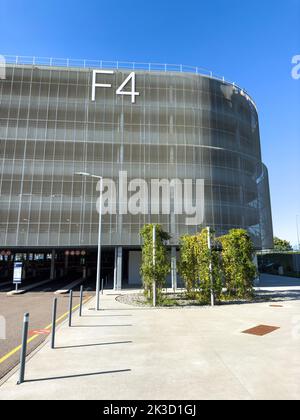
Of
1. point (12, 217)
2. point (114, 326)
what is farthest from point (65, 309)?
point (12, 217)

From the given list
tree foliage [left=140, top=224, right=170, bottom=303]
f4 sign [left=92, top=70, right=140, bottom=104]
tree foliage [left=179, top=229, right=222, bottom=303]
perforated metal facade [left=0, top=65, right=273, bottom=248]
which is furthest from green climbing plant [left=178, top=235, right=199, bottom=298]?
f4 sign [left=92, top=70, right=140, bottom=104]

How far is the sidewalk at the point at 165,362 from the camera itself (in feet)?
18.2

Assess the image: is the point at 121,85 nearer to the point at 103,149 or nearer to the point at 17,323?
the point at 103,149

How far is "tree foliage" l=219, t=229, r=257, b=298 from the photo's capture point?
18.8 metres

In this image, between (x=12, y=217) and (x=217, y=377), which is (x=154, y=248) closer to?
(x=217, y=377)

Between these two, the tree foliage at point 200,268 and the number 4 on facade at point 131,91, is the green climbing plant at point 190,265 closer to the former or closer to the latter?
the tree foliage at point 200,268

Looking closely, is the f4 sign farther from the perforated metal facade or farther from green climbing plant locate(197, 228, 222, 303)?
green climbing plant locate(197, 228, 222, 303)

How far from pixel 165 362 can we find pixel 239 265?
507 inches

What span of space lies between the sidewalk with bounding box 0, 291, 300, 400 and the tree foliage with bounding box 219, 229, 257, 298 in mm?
6038

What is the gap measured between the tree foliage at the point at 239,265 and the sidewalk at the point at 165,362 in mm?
6038

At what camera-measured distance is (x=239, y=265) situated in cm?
1880

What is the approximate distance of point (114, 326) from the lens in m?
11.8

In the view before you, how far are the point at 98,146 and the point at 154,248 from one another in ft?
61.8


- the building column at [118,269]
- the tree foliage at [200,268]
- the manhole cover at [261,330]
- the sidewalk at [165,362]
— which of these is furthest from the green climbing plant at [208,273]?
the building column at [118,269]
